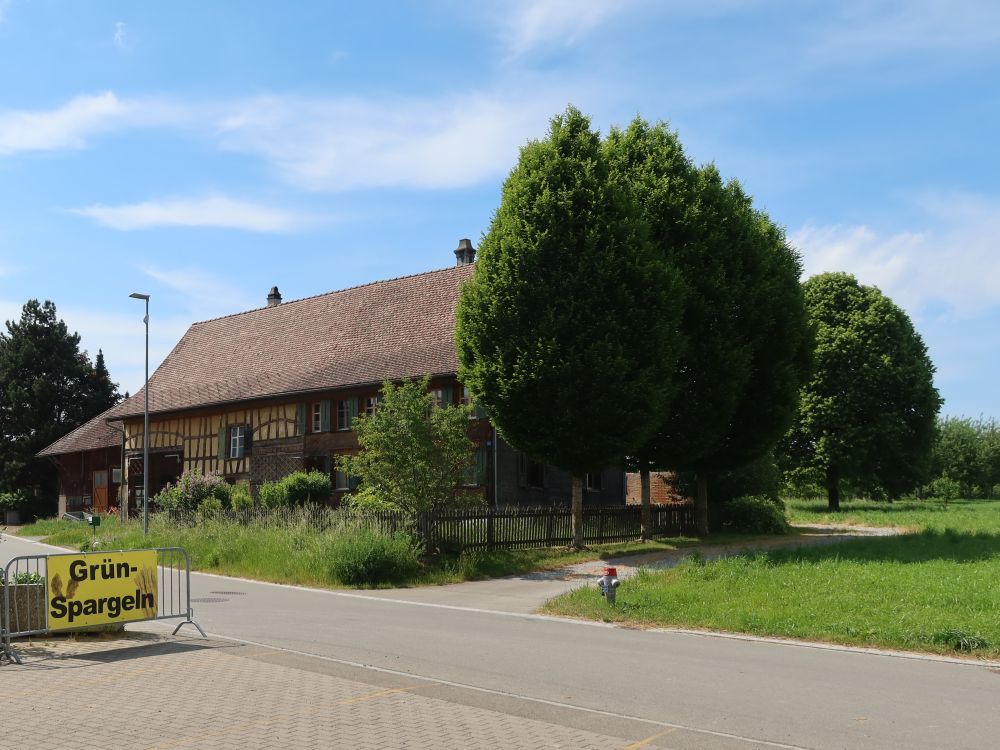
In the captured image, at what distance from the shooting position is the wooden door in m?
51.9

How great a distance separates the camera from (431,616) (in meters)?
14.7

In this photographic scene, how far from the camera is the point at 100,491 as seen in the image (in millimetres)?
52656

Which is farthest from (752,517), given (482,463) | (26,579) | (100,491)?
(100,491)

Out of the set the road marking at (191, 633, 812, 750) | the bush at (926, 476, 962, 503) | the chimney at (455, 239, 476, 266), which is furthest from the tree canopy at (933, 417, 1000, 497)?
the road marking at (191, 633, 812, 750)

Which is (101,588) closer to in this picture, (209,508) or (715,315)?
(209,508)

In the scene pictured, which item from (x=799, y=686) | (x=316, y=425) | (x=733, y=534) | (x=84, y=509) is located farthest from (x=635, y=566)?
(x=84, y=509)

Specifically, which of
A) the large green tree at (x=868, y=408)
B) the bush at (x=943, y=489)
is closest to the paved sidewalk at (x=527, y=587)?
the large green tree at (x=868, y=408)

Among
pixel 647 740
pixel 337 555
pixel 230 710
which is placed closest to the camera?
pixel 647 740

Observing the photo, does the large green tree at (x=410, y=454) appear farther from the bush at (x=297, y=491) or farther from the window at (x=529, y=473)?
the window at (x=529, y=473)

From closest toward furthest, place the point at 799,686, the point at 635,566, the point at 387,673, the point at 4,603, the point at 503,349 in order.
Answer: the point at 799,686
the point at 387,673
the point at 4,603
the point at 635,566
the point at 503,349

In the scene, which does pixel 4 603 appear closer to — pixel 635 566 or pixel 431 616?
pixel 431 616

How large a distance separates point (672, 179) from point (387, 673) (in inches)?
860

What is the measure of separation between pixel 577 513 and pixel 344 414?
14.0 m

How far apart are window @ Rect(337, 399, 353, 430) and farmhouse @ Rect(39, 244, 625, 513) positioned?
0.05 m
